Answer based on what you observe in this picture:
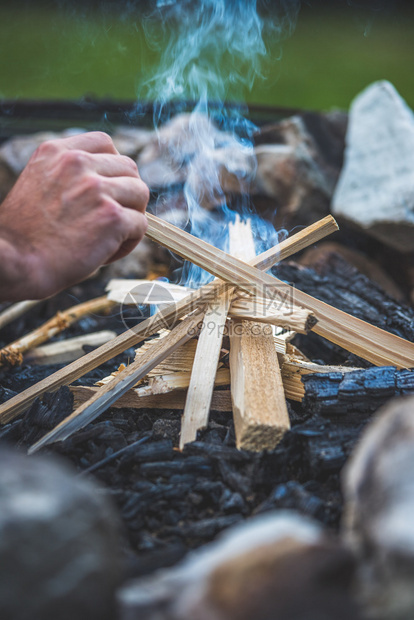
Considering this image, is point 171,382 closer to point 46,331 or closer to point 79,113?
point 46,331

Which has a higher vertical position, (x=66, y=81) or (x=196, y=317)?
(x=66, y=81)

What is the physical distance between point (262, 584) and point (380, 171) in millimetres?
4248

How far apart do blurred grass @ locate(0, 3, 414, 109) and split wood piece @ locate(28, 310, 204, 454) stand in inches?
267

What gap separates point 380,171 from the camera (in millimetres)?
4227

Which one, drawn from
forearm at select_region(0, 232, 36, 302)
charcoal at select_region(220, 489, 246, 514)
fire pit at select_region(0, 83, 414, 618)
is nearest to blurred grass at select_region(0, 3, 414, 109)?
fire pit at select_region(0, 83, 414, 618)

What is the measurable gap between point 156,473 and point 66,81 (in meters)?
8.62

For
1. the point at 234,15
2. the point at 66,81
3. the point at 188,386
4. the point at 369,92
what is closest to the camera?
the point at 188,386

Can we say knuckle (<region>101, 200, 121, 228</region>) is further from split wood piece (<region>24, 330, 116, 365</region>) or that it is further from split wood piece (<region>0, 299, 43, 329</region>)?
split wood piece (<region>0, 299, 43, 329</region>)

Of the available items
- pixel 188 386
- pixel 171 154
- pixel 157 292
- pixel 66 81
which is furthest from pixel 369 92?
pixel 66 81

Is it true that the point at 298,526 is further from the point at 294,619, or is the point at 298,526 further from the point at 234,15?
the point at 234,15

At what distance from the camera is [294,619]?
0.64 meters

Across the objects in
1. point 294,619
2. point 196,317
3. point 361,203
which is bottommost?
point 361,203

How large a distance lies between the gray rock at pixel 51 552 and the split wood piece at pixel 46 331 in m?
1.87

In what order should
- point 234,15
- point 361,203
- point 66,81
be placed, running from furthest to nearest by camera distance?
point 66,81 → point 361,203 → point 234,15
